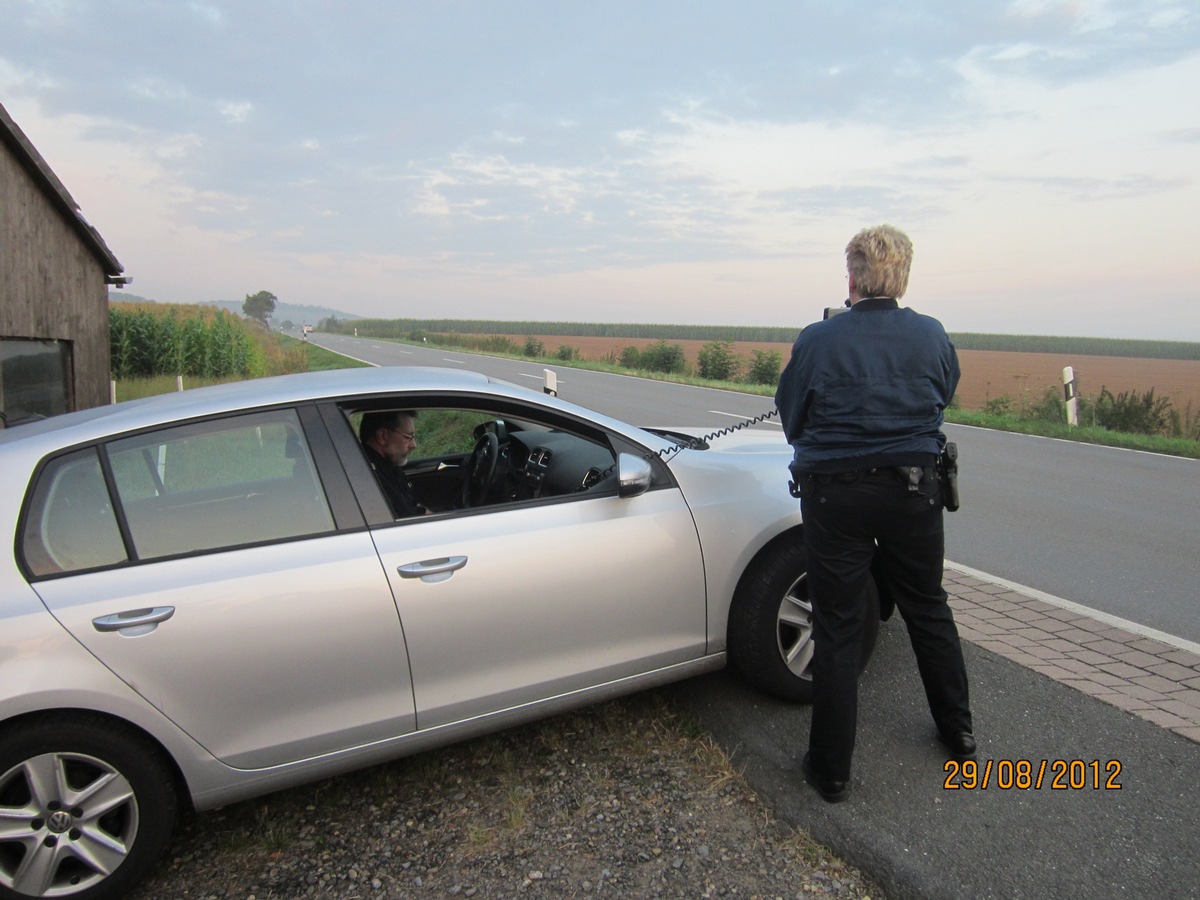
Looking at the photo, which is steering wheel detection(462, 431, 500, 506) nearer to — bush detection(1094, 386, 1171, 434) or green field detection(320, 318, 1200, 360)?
bush detection(1094, 386, 1171, 434)

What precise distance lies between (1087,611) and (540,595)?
359cm

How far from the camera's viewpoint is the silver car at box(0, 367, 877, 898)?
236 centimetres

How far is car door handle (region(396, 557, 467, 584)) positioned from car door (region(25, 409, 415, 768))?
3.3 inches

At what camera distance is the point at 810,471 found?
2.87 m

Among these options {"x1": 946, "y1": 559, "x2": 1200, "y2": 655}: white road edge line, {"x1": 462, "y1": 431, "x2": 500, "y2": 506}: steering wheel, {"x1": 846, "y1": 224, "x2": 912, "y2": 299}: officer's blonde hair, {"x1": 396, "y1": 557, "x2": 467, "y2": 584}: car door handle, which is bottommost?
{"x1": 946, "y1": 559, "x2": 1200, "y2": 655}: white road edge line

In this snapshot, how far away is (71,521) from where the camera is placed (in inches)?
97.6

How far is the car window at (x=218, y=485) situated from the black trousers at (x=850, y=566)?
1.73 meters

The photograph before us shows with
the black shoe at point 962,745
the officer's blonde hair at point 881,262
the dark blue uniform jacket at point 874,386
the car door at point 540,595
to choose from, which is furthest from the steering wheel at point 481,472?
the black shoe at point 962,745

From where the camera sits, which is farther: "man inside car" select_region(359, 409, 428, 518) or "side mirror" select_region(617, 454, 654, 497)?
"man inside car" select_region(359, 409, 428, 518)

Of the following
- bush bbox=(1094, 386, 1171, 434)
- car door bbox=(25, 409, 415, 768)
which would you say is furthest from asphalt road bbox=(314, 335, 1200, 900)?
bush bbox=(1094, 386, 1171, 434)

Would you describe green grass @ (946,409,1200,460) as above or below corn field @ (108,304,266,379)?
below

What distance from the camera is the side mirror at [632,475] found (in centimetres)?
304

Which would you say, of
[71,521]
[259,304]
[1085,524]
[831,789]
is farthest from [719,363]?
[259,304]

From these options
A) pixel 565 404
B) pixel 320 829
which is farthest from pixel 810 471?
pixel 320 829
